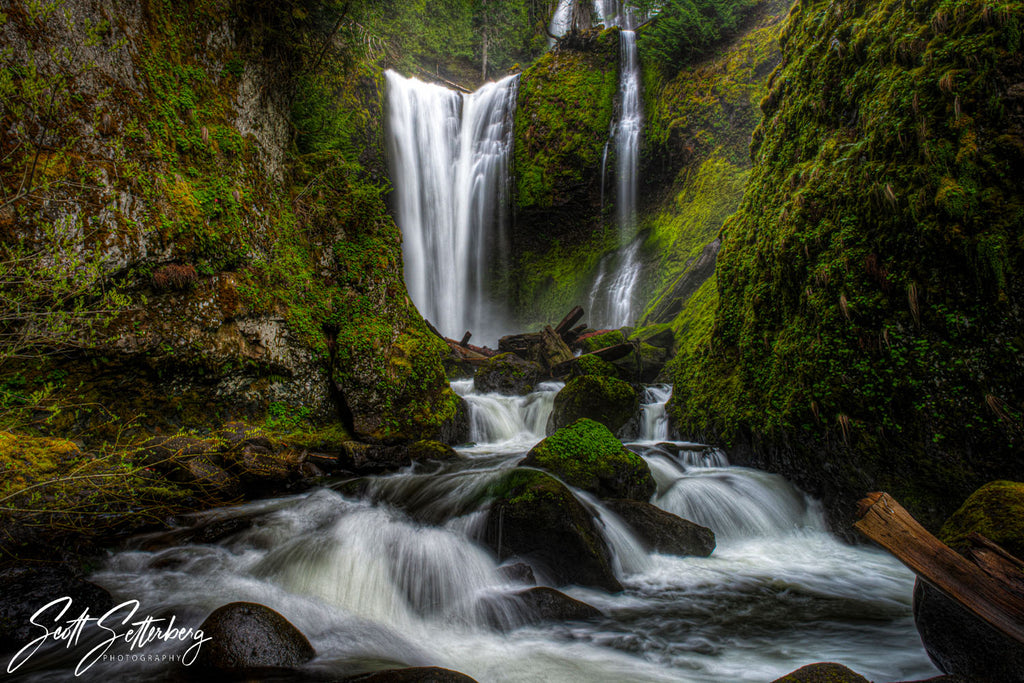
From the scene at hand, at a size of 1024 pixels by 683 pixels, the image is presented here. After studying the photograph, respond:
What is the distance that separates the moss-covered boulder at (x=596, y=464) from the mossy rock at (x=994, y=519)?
276 centimetres

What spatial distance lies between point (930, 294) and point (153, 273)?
27.4 feet

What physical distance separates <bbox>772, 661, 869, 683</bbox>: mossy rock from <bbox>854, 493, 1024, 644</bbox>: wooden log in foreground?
2.01 ft

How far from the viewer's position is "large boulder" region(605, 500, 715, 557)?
4.59 metres

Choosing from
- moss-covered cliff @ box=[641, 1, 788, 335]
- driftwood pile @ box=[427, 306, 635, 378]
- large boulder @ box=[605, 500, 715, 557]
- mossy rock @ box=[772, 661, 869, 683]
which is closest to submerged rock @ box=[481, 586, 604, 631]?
large boulder @ box=[605, 500, 715, 557]

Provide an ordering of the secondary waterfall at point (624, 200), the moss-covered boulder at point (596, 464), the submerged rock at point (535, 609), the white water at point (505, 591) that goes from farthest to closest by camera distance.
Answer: the secondary waterfall at point (624, 200) → the moss-covered boulder at point (596, 464) → the submerged rock at point (535, 609) → the white water at point (505, 591)

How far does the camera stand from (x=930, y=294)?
397 centimetres

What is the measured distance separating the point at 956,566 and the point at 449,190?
19351mm

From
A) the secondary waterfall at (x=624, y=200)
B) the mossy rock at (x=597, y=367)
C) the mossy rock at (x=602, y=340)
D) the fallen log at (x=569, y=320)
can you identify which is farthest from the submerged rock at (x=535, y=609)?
the secondary waterfall at (x=624, y=200)

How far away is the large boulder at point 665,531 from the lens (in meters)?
4.59

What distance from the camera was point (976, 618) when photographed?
7.83 ft

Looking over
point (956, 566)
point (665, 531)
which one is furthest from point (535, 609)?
point (956, 566)

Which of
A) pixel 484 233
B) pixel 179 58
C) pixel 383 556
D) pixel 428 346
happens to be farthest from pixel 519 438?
pixel 484 233

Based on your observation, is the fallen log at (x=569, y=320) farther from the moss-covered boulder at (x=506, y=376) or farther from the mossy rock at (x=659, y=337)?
the moss-covered boulder at (x=506, y=376)

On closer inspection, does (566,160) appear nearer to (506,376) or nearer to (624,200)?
(624,200)
